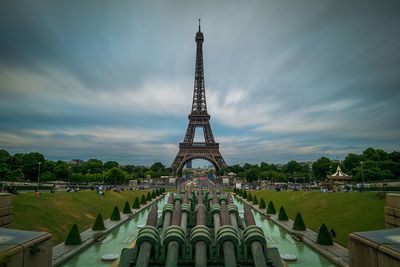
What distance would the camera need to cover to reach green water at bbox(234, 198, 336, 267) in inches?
632

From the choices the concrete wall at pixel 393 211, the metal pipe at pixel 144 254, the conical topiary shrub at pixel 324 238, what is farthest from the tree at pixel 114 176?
the metal pipe at pixel 144 254

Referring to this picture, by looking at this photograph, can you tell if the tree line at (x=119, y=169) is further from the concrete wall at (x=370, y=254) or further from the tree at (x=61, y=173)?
the concrete wall at (x=370, y=254)

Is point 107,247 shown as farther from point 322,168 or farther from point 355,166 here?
point 322,168

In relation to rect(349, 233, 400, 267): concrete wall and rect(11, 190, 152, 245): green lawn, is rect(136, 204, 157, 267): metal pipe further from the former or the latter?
rect(11, 190, 152, 245): green lawn

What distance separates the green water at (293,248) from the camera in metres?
16.1

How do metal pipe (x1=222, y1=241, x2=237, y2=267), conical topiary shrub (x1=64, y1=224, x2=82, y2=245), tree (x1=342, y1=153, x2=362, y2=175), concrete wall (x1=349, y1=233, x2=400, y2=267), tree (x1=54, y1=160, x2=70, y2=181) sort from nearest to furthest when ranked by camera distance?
concrete wall (x1=349, y1=233, x2=400, y2=267)
metal pipe (x1=222, y1=241, x2=237, y2=267)
conical topiary shrub (x1=64, y1=224, x2=82, y2=245)
tree (x1=54, y1=160, x2=70, y2=181)
tree (x1=342, y1=153, x2=362, y2=175)

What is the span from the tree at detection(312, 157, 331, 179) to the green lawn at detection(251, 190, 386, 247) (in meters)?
60.8

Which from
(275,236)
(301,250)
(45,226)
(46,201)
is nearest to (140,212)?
(46,201)

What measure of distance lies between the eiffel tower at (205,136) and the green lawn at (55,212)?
57.7m

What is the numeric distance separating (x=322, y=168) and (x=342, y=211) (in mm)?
72393

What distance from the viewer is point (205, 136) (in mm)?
97750

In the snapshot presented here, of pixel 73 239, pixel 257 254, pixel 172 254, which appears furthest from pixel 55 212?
pixel 257 254

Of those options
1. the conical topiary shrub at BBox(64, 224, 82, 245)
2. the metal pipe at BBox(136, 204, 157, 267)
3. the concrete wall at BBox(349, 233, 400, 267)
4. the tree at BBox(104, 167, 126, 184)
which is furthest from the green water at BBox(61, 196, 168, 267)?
the tree at BBox(104, 167, 126, 184)

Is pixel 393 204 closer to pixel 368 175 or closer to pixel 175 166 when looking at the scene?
pixel 368 175
